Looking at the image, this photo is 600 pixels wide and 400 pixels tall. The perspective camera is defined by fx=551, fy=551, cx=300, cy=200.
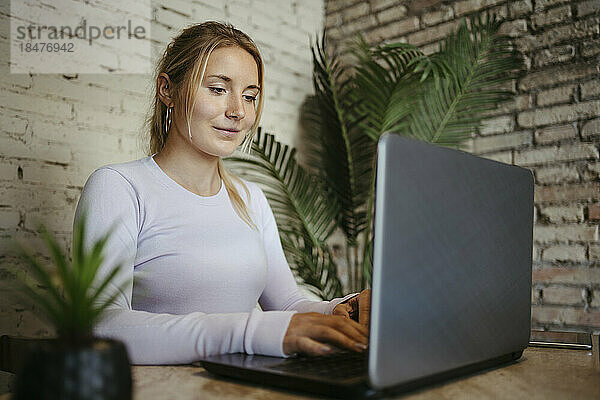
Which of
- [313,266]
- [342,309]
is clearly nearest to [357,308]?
[342,309]

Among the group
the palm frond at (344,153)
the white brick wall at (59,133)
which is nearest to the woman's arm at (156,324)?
the white brick wall at (59,133)

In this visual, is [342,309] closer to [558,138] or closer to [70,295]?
[70,295]

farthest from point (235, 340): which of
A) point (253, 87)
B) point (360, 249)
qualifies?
point (360, 249)

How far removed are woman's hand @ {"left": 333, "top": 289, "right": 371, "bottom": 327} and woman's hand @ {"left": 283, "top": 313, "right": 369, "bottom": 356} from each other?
26cm

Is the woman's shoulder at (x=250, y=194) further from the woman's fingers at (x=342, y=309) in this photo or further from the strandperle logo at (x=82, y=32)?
the strandperle logo at (x=82, y=32)

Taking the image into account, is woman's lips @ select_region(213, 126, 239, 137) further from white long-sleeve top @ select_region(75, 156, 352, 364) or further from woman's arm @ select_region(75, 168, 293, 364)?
woman's arm @ select_region(75, 168, 293, 364)

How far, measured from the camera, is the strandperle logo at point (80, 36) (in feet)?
5.51

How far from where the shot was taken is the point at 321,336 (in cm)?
79

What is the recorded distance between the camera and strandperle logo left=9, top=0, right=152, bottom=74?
66.1 inches

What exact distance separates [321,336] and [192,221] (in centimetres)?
62

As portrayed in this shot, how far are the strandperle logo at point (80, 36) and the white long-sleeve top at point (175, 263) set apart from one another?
634 millimetres

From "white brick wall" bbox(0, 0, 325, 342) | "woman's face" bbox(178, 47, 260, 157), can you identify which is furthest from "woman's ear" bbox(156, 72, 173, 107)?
"white brick wall" bbox(0, 0, 325, 342)

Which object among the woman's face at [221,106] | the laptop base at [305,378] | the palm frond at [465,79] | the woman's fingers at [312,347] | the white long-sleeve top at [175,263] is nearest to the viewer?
the laptop base at [305,378]

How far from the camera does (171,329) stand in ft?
2.97
